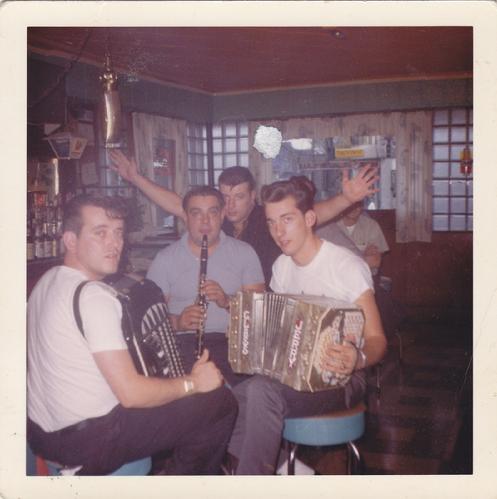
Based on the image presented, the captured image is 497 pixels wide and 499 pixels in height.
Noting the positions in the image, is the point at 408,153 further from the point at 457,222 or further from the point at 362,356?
the point at 362,356

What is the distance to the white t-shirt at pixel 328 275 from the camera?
2148mm

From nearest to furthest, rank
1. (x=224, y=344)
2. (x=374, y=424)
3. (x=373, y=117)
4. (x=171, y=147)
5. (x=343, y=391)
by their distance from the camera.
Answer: (x=343, y=391)
(x=224, y=344)
(x=171, y=147)
(x=374, y=424)
(x=373, y=117)

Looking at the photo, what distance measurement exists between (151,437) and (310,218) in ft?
3.27

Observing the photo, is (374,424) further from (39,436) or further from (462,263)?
(39,436)

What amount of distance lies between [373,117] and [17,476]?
13.5ft

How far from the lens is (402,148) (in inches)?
202

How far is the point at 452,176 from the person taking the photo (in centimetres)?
336

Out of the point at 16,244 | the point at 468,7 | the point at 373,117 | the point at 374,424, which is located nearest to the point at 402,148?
the point at 373,117

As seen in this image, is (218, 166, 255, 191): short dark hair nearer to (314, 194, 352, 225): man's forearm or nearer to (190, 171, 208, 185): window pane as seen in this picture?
(190, 171, 208, 185): window pane

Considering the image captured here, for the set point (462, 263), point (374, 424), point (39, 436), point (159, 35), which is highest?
point (159, 35)

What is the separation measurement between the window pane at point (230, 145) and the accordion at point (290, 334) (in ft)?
1.95

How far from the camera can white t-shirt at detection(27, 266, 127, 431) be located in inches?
69.6

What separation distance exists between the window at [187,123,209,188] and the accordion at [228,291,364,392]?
1.68 ft

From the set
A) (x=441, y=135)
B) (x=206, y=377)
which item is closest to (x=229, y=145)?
(x=206, y=377)
